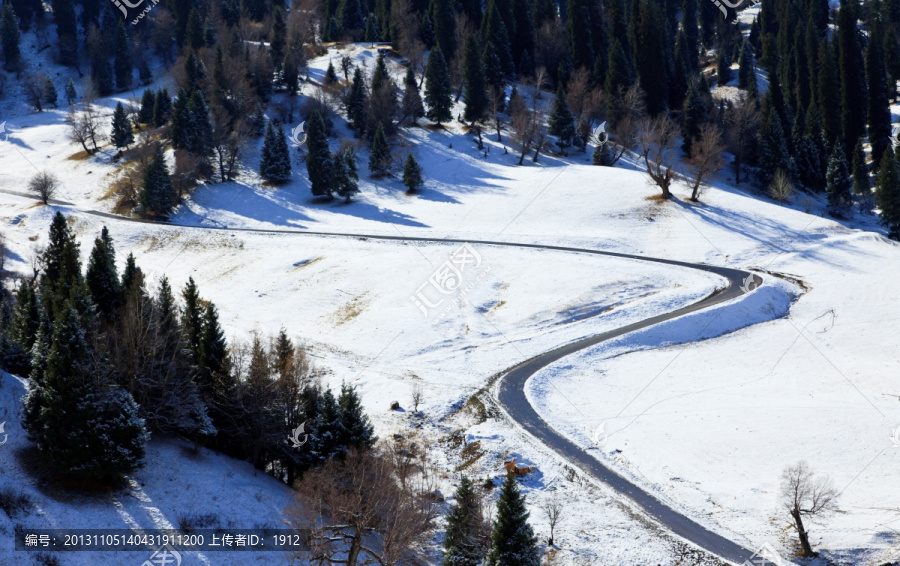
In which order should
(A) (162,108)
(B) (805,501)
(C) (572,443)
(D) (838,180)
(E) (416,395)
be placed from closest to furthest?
(B) (805,501) → (C) (572,443) → (E) (416,395) → (D) (838,180) → (A) (162,108)

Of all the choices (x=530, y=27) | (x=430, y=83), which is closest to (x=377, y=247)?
(x=430, y=83)

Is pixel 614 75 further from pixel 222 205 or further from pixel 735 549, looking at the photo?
pixel 735 549

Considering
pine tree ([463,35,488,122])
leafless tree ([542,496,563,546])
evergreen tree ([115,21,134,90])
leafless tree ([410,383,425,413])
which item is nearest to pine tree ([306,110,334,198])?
pine tree ([463,35,488,122])

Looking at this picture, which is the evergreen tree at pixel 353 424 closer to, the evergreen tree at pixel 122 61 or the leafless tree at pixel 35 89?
the leafless tree at pixel 35 89

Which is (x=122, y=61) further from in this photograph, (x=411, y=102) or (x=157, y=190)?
(x=411, y=102)

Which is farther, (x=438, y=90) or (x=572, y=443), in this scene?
(x=438, y=90)

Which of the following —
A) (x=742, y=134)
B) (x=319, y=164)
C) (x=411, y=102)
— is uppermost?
(x=411, y=102)

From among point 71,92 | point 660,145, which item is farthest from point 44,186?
point 660,145

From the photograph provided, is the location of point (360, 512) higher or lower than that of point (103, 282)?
lower

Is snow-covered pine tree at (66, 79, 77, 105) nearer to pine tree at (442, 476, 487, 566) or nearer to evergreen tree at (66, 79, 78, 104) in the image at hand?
evergreen tree at (66, 79, 78, 104)
